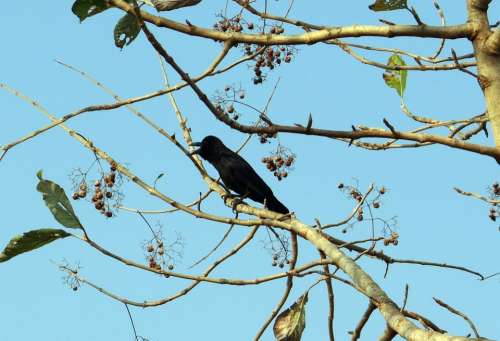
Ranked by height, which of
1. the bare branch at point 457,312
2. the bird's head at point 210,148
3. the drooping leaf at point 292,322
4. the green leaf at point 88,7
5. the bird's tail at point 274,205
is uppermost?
the bird's head at point 210,148

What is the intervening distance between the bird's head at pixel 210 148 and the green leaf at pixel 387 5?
17.3 ft

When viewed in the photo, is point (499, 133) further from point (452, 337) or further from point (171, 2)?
point (171, 2)

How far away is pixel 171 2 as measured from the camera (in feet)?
11.6

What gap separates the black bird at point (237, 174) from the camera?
8586 mm

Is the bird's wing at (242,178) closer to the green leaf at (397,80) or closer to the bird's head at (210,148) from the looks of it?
the bird's head at (210,148)

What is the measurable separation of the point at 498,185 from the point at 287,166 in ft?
4.96

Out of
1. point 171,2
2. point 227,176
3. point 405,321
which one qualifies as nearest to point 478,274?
point 405,321

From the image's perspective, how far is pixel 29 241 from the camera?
3879 mm

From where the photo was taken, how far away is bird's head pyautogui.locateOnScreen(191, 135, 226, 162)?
9.25 meters

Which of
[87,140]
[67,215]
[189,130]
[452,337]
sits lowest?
[452,337]

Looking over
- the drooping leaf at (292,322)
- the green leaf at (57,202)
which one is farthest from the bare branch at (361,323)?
the green leaf at (57,202)

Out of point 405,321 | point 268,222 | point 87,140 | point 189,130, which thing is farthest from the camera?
point 189,130

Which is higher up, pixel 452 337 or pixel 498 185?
pixel 498 185

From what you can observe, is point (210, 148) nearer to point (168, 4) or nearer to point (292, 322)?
point (292, 322)
